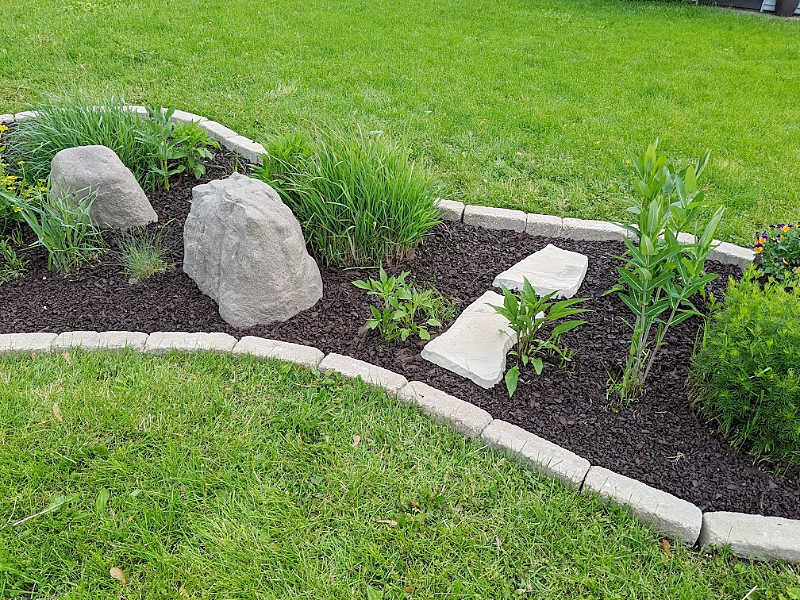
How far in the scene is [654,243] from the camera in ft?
8.32

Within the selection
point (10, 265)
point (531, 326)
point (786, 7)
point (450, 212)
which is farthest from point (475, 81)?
point (786, 7)

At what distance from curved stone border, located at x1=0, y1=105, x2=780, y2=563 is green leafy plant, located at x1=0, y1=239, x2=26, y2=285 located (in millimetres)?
599

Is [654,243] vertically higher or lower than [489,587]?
higher

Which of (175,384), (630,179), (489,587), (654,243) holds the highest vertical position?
(654,243)

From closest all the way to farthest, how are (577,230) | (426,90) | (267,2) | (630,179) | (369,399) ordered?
(369,399) → (577,230) → (630,179) → (426,90) → (267,2)

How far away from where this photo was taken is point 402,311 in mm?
3078

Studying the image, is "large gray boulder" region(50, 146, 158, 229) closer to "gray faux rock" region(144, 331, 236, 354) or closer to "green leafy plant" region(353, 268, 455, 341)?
"gray faux rock" region(144, 331, 236, 354)

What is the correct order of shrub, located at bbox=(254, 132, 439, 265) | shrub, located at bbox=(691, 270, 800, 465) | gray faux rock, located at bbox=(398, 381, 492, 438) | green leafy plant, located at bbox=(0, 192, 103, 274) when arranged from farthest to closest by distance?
1. shrub, located at bbox=(254, 132, 439, 265)
2. green leafy plant, located at bbox=(0, 192, 103, 274)
3. gray faux rock, located at bbox=(398, 381, 492, 438)
4. shrub, located at bbox=(691, 270, 800, 465)

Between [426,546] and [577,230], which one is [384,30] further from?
[426,546]

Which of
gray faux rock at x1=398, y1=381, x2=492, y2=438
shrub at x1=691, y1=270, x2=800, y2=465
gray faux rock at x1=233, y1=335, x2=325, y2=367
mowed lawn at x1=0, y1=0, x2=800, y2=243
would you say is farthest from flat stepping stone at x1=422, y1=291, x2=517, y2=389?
mowed lawn at x1=0, y1=0, x2=800, y2=243

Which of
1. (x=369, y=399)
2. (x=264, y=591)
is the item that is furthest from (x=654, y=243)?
(x=264, y=591)

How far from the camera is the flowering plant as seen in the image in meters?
3.50

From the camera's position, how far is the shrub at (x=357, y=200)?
352cm

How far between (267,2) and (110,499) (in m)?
8.44
